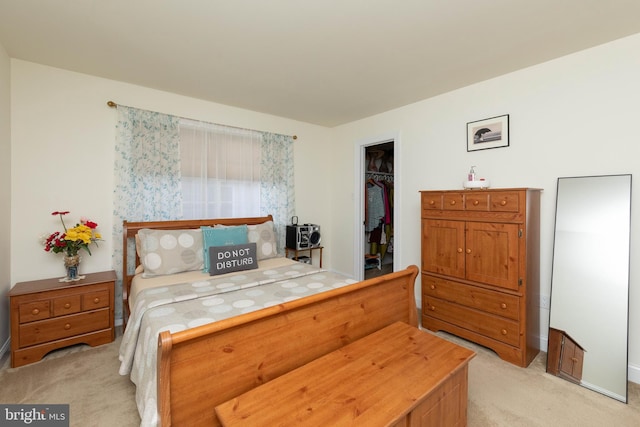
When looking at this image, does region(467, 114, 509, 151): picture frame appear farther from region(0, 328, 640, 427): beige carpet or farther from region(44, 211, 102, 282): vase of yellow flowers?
region(44, 211, 102, 282): vase of yellow flowers

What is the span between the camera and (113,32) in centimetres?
207

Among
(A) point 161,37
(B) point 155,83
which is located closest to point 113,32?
(A) point 161,37

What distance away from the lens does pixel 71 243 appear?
2.51 meters

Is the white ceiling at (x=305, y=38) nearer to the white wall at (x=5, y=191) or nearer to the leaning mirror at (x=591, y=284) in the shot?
the white wall at (x=5, y=191)

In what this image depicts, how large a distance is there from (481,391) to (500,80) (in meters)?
2.72

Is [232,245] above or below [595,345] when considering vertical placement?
above

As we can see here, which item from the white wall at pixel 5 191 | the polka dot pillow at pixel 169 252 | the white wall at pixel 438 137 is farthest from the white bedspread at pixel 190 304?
the white wall at pixel 438 137

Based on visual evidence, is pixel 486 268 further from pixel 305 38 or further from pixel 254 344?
pixel 305 38

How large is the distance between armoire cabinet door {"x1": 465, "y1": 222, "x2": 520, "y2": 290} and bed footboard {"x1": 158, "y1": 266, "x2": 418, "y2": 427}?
1.11 metres

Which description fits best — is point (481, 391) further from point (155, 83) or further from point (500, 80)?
point (155, 83)

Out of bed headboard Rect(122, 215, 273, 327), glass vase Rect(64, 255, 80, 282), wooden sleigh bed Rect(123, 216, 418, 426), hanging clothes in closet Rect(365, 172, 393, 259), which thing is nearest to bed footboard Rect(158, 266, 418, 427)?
wooden sleigh bed Rect(123, 216, 418, 426)

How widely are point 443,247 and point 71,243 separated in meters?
Result: 3.40

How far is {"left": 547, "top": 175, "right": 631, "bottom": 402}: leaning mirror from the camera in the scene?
2027 mm

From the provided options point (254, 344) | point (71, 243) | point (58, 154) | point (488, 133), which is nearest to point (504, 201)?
point (488, 133)
